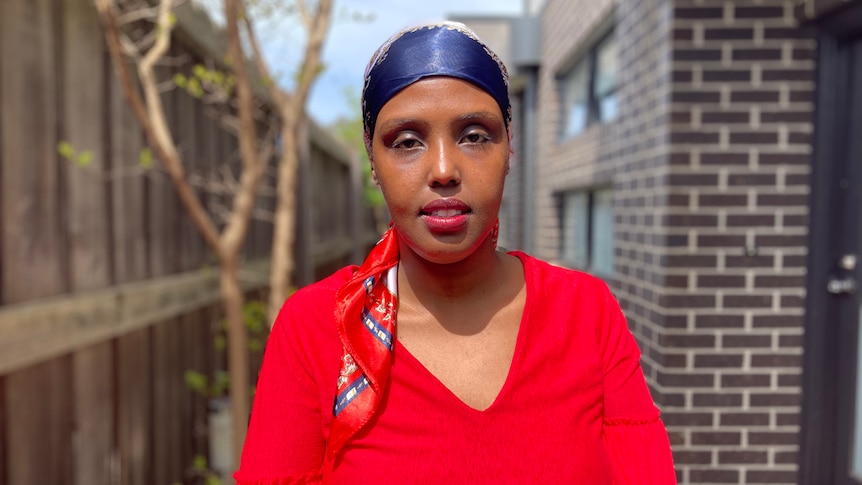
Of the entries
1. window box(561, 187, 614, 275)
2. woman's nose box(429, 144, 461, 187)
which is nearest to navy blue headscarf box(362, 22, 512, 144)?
woman's nose box(429, 144, 461, 187)

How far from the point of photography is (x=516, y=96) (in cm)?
962

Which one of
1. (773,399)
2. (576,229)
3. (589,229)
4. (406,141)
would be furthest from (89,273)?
(576,229)

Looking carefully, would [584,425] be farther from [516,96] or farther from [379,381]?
[516,96]

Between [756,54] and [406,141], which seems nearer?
[406,141]

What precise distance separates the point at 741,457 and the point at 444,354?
9.16 feet

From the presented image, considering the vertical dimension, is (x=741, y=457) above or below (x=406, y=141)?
below

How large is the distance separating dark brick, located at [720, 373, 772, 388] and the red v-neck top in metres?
2.29

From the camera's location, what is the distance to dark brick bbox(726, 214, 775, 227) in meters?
3.36

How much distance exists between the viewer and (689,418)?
347 centimetres

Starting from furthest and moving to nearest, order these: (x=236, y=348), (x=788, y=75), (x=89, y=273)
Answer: (x=788, y=75)
(x=236, y=348)
(x=89, y=273)

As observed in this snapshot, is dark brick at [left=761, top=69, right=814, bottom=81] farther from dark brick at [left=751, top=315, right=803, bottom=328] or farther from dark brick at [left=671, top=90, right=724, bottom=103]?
dark brick at [left=751, top=315, right=803, bottom=328]

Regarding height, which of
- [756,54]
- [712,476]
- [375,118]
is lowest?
[712,476]

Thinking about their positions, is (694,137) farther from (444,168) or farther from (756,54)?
(444,168)

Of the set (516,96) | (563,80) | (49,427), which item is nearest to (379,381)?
(49,427)
